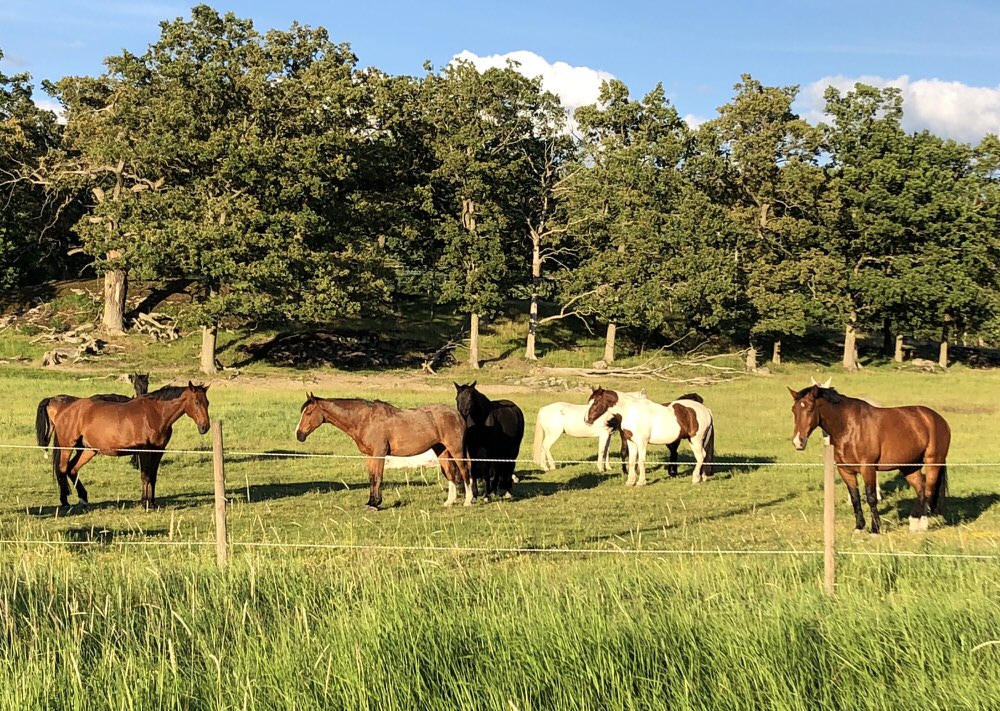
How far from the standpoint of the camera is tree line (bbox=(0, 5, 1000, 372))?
112 ft

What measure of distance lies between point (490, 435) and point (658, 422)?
3.73 m

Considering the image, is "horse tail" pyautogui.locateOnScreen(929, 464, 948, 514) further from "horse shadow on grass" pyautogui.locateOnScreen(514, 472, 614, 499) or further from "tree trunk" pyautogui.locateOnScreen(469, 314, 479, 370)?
"tree trunk" pyautogui.locateOnScreen(469, 314, 479, 370)

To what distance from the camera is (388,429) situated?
12.2 meters

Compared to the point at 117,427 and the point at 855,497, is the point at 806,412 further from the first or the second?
the point at 117,427

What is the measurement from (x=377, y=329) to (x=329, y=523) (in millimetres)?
33158

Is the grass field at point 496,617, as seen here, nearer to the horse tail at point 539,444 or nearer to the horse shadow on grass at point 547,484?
the horse shadow on grass at point 547,484

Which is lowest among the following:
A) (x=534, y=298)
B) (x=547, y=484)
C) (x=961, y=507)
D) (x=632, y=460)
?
(x=547, y=484)

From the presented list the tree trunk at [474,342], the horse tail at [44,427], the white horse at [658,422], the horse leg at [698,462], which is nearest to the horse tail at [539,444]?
the white horse at [658,422]

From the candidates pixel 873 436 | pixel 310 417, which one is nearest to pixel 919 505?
pixel 873 436

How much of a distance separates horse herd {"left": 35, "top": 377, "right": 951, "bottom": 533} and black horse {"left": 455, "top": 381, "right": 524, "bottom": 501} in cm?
2

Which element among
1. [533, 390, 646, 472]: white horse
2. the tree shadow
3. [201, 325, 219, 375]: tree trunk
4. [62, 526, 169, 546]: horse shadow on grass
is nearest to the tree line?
[201, 325, 219, 375]: tree trunk

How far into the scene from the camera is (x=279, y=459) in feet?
56.1

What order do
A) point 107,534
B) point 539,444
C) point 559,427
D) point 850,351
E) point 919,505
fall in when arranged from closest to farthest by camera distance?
point 107,534 → point 919,505 → point 539,444 → point 559,427 → point 850,351

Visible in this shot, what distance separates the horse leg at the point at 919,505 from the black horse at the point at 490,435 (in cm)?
553
